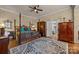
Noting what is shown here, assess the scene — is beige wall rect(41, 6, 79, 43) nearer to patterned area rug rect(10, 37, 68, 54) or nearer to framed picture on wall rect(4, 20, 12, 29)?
patterned area rug rect(10, 37, 68, 54)

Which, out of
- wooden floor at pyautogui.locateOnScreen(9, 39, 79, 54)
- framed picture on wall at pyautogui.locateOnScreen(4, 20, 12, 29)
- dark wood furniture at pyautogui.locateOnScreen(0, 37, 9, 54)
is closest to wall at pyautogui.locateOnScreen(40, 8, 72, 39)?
wooden floor at pyautogui.locateOnScreen(9, 39, 79, 54)

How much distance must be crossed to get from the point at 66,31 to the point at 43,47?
1.89 feet

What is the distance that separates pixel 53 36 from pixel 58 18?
38cm

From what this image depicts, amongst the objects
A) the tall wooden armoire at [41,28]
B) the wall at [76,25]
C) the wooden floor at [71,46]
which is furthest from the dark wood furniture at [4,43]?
the wall at [76,25]

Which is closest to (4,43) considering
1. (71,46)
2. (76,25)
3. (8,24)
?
(8,24)

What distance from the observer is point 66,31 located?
2334 millimetres

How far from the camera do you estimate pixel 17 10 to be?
226 centimetres

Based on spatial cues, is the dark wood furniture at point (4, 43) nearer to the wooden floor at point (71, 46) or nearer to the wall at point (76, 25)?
the wooden floor at point (71, 46)

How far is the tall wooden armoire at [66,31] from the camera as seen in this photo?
2.28 metres

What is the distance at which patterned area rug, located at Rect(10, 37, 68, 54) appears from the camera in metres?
2.29

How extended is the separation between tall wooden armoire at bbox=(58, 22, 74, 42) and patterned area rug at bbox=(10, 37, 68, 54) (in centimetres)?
12

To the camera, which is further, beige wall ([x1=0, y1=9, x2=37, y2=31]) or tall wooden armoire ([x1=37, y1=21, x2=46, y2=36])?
tall wooden armoire ([x1=37, y1=21, x2=46, y2=36])
